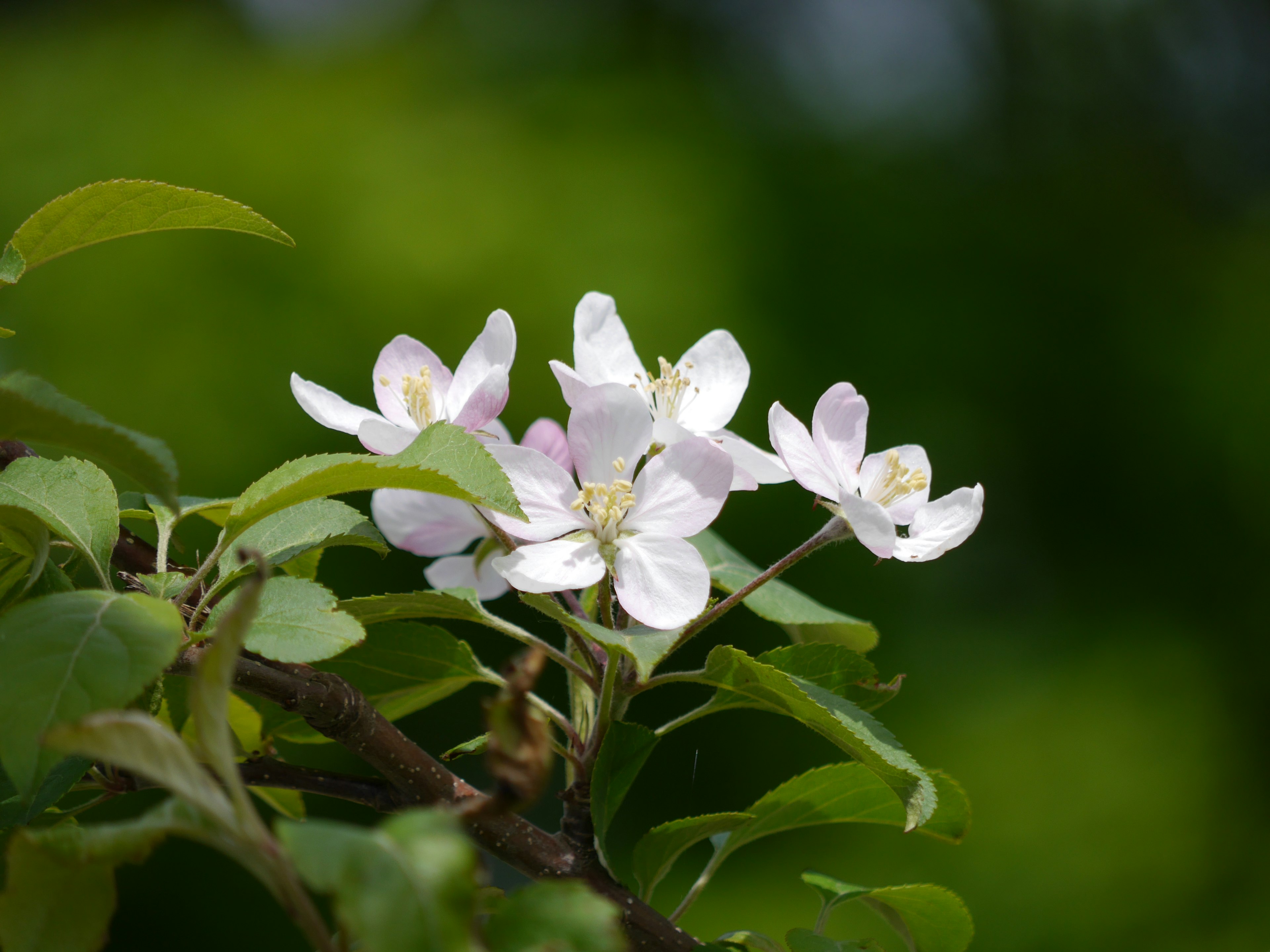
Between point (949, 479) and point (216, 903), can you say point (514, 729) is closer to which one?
point (216, 903)

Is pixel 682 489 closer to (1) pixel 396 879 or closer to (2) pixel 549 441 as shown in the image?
(2) pixel 549 441

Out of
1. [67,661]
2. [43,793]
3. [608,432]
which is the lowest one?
[43,793]

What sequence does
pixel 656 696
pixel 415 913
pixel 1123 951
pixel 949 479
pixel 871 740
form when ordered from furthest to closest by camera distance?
pixel 949 479 → pixel 656 696 → pixel 1123 951 → pixel 871 740 → pixel 415 913

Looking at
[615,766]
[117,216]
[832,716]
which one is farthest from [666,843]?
[117,216]

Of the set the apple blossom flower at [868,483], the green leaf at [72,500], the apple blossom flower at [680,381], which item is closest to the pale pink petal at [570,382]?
the apple blossom flower at [680,381]

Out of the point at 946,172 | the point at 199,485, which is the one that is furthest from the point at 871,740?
the point at 946,172

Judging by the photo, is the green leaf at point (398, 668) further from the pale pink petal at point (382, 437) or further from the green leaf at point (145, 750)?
the green leaf at point (145, 750)

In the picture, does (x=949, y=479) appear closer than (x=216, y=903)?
No
